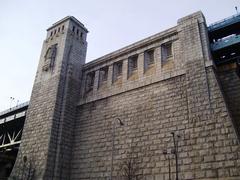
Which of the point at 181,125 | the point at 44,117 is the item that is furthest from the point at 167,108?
the point at 44,117

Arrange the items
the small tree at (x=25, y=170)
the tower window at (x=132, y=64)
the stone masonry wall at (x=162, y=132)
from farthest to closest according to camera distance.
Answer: the tower window at (x=132, y=64) → the small tree at (x=25, y=170) → the stone masonry wall at (x=162, y=132)

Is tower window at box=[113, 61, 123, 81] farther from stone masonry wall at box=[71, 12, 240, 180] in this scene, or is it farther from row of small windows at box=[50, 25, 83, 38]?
row of small windows at box=[50, 25, 83, 38]

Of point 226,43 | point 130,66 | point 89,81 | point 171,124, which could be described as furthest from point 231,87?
point 89,81

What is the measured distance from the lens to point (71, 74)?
22.1 metres

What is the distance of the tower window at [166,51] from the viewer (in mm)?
18631

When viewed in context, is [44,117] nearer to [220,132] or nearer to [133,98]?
[133,98]

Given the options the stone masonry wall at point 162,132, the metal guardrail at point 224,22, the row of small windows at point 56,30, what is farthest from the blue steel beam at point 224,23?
the row of small windows at point 56,30

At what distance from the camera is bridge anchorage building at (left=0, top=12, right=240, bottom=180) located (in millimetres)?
13586

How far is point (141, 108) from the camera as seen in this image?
17172 mm

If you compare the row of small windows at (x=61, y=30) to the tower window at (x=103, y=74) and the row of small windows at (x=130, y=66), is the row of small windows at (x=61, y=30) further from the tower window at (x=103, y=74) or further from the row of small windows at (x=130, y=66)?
the tower window at (x=103, y=74)

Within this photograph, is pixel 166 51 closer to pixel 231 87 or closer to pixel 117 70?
pixel 117 70

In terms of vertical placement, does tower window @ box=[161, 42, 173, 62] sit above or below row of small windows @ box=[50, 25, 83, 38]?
below

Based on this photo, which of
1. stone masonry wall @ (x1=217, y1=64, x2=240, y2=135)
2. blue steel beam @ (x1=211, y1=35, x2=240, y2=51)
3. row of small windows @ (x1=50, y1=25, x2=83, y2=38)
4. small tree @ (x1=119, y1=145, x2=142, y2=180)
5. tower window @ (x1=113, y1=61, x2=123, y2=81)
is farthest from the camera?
row of small windows @ (x1=50, y1=25, x2=83, y2=38)

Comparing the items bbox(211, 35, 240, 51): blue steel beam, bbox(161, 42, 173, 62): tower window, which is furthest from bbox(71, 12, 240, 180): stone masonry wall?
bbox(211, 35, 240, 51): blue steel beam
